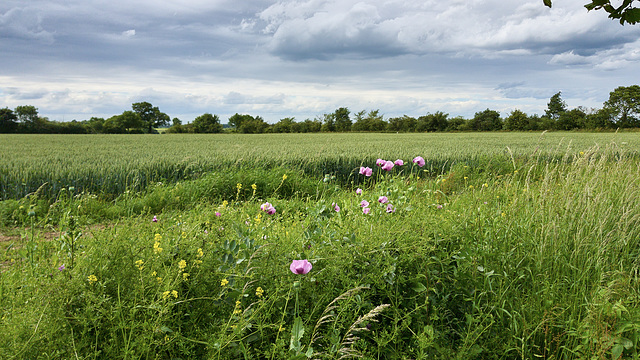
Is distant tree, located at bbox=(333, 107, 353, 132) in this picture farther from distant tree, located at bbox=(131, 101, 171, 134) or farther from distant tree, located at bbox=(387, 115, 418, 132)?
distant tree, located at bbox=(131, 101, 171, 134)

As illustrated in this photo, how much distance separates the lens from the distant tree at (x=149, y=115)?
70.7m

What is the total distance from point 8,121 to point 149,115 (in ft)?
96.9

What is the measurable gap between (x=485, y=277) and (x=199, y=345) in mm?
1937

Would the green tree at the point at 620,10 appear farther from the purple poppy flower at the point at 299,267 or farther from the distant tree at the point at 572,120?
the distant tree at the point at 572,120

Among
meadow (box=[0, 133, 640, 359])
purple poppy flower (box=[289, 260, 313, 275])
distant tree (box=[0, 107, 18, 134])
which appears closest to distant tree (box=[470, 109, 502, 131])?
meadow (box=[0, 133, 640, 359])

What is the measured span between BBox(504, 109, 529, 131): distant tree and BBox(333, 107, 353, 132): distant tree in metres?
25.1

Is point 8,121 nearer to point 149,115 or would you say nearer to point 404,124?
point 149,115

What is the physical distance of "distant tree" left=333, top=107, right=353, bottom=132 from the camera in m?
58.1

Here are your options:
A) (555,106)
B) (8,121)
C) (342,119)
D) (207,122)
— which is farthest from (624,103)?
(8,121)

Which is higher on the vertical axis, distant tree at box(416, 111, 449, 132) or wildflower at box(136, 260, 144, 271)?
distant tree at box(416, 111, 449, 132)

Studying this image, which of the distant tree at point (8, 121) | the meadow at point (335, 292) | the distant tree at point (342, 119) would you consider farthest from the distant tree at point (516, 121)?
the distant tree at point (8, 121)

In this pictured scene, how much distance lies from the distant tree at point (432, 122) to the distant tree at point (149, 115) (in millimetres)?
49871

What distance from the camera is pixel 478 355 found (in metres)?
2.26

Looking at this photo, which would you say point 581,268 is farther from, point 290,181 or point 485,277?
point 290,181
